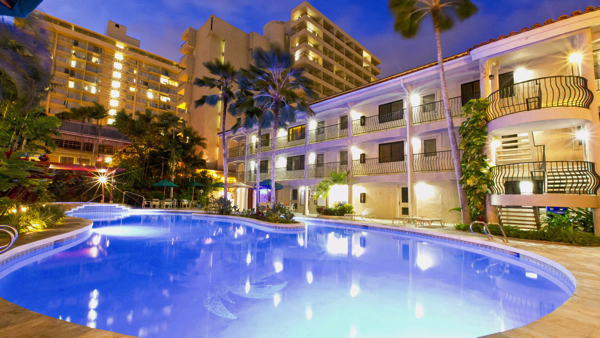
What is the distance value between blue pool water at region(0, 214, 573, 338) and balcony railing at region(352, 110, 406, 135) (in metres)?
10.8

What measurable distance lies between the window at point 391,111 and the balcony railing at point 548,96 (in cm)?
550

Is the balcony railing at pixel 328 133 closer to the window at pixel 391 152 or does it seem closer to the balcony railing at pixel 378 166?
the balcony railing at pixel 378 166

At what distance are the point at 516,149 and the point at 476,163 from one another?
228 centimetres

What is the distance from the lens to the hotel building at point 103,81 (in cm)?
3584

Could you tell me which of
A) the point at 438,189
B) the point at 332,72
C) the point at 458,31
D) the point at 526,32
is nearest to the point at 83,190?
the point at 438,189

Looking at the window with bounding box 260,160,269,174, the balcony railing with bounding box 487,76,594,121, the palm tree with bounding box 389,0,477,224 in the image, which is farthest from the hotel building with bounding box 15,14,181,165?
the balcony railing with bounding box 487,76,594,121

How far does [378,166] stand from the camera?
18.0 m

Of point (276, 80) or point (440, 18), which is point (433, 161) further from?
point (276, 80)

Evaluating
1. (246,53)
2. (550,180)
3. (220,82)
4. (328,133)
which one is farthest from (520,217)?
(246,53)

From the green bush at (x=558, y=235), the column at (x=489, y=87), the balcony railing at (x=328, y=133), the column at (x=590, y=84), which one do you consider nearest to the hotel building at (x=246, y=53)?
the balcony railing at (x=328, y=133)

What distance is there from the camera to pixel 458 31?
12.8m

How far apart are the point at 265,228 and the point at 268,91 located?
773 centimetres

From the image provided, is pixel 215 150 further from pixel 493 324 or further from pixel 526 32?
pixel 493 324

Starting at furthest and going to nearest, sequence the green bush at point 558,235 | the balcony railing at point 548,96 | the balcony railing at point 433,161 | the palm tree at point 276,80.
→ the palm tree at point 276,80 → the balcony railing at point 433,161 → the balcony railing at point 548,96 → the green bush at point 558,235
